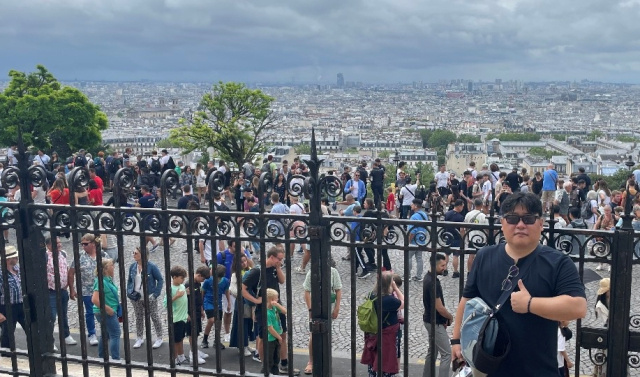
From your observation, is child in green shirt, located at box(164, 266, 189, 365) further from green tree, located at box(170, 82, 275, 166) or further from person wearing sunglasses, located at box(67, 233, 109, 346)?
green tree, located at box(170, 82, 275, 166)

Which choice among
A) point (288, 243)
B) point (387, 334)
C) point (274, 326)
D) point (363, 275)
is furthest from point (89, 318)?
point (288, 243)

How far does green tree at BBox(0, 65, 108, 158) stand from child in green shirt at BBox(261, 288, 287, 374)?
28.4 meters

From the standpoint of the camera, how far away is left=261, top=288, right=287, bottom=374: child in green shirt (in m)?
7.02

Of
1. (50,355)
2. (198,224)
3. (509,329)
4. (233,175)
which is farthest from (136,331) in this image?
(233,175)

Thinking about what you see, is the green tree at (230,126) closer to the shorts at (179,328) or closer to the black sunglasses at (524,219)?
the shorts at (179,328)

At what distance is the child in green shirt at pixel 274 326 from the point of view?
7020 mm

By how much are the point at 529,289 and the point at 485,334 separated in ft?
1.16

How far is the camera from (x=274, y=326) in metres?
7.23

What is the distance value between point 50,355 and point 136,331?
3.16m

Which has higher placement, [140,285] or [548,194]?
[140,285]

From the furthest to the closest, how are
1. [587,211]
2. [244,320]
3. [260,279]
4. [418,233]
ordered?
[587,211]
[244,320]
[260,279]
[418,233]

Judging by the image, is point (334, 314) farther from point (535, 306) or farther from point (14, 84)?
point (14, 84)

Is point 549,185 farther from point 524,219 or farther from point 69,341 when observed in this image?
point 524,219

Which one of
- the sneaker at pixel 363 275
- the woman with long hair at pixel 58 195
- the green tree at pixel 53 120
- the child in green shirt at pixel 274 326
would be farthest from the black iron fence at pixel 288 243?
the green tree at pixel 53 120
